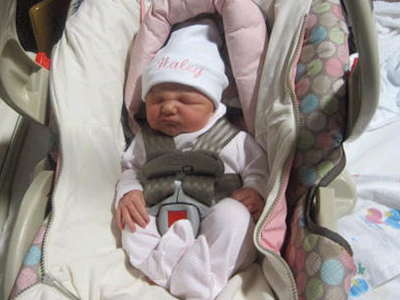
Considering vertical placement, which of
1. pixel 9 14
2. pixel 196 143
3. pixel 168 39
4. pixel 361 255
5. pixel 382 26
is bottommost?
pixel 361 255

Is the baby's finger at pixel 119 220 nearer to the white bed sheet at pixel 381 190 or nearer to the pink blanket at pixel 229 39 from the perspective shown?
the pink blanket at pixel 229 39

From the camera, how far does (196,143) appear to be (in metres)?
1.02

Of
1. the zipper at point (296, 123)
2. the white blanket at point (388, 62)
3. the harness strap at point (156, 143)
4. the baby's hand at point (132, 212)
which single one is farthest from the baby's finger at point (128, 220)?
the white blanket at point (388, 62)

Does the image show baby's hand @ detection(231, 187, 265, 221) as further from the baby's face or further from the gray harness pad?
the baby's face

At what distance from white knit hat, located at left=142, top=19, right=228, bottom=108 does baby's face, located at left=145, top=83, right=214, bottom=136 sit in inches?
0.6

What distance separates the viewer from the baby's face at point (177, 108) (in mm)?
1010

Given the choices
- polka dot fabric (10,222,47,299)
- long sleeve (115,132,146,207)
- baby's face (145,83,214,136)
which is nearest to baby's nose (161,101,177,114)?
baby's face (145,83,214,136)

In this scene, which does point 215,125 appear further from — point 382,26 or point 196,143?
point 382,26

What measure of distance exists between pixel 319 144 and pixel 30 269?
524mm

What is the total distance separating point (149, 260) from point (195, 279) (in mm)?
99

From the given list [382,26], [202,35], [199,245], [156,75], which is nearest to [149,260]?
[199,245]

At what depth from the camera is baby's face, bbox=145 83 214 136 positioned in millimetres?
1010

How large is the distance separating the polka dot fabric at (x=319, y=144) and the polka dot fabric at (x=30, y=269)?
16.2 inches

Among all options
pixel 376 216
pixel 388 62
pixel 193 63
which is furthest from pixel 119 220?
pixel 388 62
